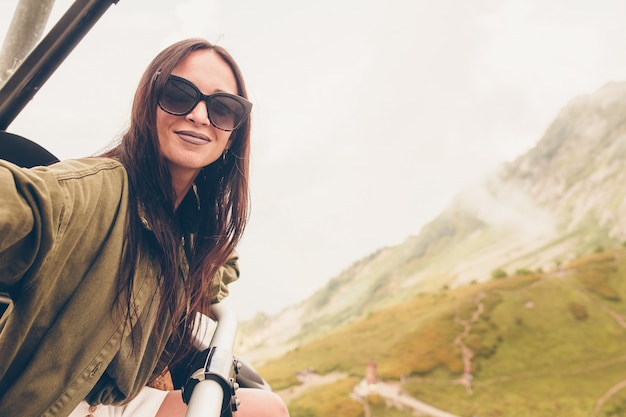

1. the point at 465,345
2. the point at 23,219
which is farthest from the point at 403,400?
the point at 23,219

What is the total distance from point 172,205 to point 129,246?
26cm

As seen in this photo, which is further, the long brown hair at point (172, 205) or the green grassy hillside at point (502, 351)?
the green grassy hillside at point (502, 351)

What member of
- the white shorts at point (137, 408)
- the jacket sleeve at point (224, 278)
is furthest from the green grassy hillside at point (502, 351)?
the white shorts at point (137, 408)

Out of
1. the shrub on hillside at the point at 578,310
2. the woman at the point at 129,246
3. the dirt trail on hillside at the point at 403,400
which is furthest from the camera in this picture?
the shrub on hillside at the point at 578,310

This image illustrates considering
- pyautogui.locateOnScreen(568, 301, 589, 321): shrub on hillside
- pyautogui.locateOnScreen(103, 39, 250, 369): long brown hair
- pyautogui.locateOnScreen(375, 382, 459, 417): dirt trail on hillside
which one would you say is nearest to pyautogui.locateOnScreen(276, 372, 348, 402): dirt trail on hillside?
pyautogui.locateOnScreen(375, 382, 459, 417): dirt trail on hillside

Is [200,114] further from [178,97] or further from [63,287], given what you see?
[63,287]

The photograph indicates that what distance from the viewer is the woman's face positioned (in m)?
1.44

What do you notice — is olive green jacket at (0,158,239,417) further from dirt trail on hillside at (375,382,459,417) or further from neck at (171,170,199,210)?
dirt trail on hillside at (375,382,459,417)

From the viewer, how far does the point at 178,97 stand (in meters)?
1.45

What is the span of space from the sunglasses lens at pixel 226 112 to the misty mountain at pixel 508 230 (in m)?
34.5

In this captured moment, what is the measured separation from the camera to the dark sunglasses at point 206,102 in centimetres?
144

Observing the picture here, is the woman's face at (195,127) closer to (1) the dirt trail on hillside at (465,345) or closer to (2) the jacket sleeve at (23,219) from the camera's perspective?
(2) the jacket sleeve at (23,219)

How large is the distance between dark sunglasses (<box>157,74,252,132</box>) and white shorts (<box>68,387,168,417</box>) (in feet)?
3.54

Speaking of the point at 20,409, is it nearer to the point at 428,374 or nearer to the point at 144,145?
the point at 144,145
